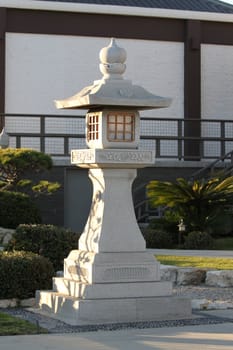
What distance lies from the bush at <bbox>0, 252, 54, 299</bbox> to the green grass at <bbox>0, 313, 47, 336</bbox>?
4.45ft

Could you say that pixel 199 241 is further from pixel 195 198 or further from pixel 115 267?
pixel 115 267

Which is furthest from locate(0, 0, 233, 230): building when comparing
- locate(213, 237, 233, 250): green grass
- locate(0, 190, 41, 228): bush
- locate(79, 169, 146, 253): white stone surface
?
locate(79, 169, 146, 253): white stone surface

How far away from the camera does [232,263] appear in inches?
711

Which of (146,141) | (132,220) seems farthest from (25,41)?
(132,220)

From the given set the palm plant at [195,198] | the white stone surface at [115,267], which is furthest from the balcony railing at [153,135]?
the white stone surface at [115,267]

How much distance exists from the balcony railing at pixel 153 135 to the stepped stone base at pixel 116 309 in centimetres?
1559

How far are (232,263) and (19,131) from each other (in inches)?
492

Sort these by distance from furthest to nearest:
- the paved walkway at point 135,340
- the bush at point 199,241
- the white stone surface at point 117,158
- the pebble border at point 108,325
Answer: the bush at point 199,241, the white stone surface at point 117,158, the pebble border at point 108,325, the paved walkway at point 135,340

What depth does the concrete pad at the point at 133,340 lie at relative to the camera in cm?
1037

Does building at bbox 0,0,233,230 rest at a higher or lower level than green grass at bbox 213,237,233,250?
higher

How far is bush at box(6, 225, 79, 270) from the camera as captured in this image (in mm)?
15969

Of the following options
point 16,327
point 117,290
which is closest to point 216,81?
point 117,290

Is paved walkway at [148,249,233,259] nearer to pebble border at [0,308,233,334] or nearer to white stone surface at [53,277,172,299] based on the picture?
pebble border at [0,308,233,334]

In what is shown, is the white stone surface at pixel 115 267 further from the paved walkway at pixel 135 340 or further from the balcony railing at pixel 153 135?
the balcony railing at pixel 153 135
